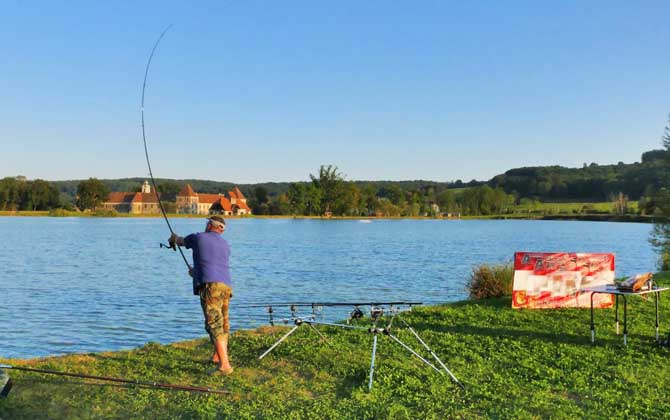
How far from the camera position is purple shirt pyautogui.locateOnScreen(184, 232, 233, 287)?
7.71m

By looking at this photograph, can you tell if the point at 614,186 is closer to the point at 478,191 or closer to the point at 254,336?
the point at 478,191

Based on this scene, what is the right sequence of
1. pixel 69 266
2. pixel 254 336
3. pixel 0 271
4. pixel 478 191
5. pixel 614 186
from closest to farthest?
pixel 254 336 → pixel 0 271 → pixel 69 266 → pixel 614 186 → pixel 478 191

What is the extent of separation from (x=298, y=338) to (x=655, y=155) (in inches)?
1046

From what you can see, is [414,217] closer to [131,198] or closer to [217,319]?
[131,198]

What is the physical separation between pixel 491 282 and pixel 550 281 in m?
3.73

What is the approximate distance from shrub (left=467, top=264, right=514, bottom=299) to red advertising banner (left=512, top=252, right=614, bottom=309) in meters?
3.15

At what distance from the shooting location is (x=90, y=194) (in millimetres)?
152375

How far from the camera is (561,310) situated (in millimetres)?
12898

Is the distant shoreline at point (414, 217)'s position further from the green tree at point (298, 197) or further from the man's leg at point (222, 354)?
the man's leg at point (222, 354)

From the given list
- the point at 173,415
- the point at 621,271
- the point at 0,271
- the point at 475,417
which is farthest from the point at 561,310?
the point at 0,271

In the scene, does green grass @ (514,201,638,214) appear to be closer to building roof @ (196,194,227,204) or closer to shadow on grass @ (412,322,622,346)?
building roof @ (196,194,227,204)

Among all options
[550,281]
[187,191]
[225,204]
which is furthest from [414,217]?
[550,281]

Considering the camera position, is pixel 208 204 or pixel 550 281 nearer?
pixel 550 281

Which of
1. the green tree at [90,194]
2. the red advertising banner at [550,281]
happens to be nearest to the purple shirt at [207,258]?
the red advertising banner at [550,281]
